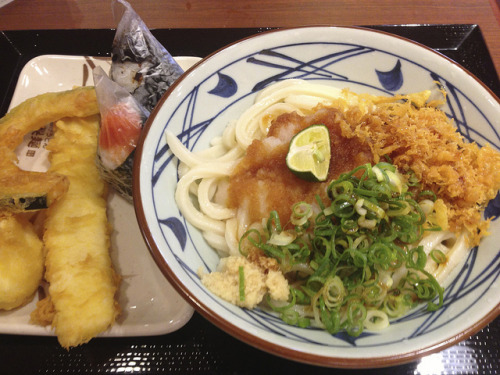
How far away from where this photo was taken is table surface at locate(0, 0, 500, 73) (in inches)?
124

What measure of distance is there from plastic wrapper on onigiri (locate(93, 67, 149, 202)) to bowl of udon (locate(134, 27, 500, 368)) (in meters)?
0.37

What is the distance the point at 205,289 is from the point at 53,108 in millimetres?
1561

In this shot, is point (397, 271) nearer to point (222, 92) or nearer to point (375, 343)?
point (375, 343)

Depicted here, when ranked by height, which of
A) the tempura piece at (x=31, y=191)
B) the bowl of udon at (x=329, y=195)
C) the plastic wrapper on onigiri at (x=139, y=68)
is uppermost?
the plastic wrapper on onigiri at (x=139, y=68)

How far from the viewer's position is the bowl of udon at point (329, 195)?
1.42 m

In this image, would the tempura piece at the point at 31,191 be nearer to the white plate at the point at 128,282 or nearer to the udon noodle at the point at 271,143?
the white plate at the point at 128,282

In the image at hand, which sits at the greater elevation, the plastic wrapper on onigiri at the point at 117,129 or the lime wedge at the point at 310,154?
the plastic wrapper on onigiri at the point at 117,129

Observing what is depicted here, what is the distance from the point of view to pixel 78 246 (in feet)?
6.38

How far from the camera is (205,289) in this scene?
1462 millimetres

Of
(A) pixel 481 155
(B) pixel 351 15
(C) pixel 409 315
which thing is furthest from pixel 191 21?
(C) pixel 409 315

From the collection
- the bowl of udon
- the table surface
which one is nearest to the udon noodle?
the bowl of udon

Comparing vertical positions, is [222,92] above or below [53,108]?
below

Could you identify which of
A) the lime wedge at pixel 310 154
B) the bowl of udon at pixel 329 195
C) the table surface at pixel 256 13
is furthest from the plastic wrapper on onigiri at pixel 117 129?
the table surface at pixel 256 13

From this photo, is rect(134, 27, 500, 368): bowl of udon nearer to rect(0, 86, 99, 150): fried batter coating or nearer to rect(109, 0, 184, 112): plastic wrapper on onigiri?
rect(109, 0, 184, 112): plastic wrapper on onigiri
